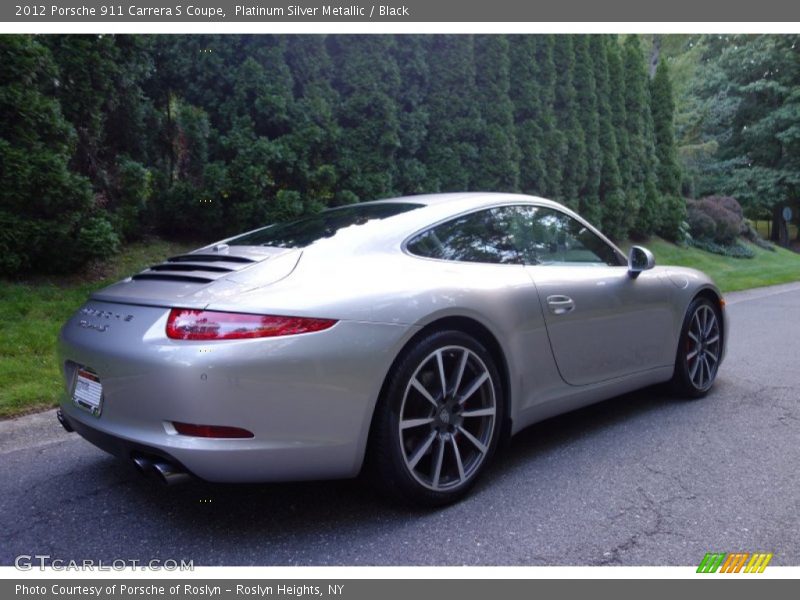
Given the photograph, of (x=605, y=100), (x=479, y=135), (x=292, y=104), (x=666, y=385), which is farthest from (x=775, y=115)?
(x=666, y=385)

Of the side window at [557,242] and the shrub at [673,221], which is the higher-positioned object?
the side window at [557,242]

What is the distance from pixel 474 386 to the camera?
3.05 meters

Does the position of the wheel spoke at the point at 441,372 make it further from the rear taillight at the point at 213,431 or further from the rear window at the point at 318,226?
the rear taillight at the point at 213,431

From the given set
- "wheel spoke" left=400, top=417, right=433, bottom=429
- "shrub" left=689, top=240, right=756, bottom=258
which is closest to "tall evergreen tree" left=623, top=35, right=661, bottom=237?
"shrub" left=689, top=240, right=756, bottom=258

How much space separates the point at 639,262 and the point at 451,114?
27.0ft

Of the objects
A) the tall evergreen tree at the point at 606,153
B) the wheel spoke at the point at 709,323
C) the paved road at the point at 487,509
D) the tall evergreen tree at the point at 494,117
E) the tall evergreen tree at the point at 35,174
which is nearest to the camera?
the paved road at the point at 487,509

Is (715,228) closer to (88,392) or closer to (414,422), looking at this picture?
(414,422)

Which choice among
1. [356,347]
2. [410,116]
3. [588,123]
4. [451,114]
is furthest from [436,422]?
[588,123]

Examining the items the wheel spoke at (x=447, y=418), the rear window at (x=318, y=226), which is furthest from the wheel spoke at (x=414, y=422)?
the rear window at (x=318, y=226)

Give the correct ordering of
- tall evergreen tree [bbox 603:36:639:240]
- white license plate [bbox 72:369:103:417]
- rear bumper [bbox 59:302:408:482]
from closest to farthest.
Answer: rear bumper [bbox 59:302:408:482] → white license plate [bbox 72:369:103:417] → tall evergreen tree [bbox 603:36:639:240]

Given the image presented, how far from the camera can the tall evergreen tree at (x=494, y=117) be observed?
40.9 feet

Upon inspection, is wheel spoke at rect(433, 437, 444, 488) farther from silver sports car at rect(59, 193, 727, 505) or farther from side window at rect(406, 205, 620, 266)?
side window at rect(406, 205, 620, 266)

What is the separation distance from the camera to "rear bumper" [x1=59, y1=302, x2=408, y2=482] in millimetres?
2393

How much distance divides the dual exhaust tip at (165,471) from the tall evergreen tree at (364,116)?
7.22m
